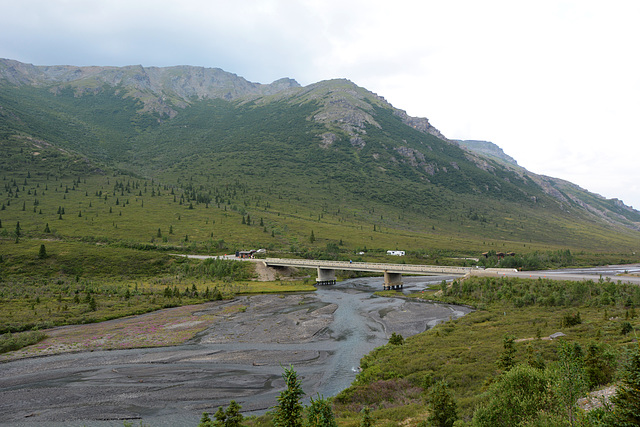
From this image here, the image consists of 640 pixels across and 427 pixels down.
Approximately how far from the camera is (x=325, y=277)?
11538 centimetres

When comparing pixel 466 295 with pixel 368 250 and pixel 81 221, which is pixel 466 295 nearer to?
pixel 368 250

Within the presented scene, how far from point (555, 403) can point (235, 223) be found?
175 metres

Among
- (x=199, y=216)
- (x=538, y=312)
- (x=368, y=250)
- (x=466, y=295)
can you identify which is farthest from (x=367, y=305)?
(x=199, y=216)

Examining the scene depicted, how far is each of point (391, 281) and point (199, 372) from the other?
72251 millimetres

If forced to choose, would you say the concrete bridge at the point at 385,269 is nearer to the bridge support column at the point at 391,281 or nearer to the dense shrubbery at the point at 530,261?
the bridge support column at the point at 391,281

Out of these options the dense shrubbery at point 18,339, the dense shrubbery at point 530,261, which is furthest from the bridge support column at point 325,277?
the dense shrubbery at point 18,339

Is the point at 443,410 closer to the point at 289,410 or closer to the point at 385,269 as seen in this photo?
the point at 289,410

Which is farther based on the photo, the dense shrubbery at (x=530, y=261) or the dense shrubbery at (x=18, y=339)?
the dense shrubbery at (x=530, y=261)

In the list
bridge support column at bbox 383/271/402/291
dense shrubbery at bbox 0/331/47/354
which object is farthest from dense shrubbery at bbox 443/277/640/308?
dense shrubbery at bbox 0/331/47/354

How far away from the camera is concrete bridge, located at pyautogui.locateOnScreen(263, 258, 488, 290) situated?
89.4 m

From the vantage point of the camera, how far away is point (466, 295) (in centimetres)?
7788

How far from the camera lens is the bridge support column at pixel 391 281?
100706 millimetres

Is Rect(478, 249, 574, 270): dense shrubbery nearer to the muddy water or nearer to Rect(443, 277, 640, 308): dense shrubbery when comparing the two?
Rect(443, 277, 640, 308): dense shrubbery

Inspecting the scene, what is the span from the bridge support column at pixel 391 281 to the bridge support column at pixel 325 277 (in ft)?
70.6
